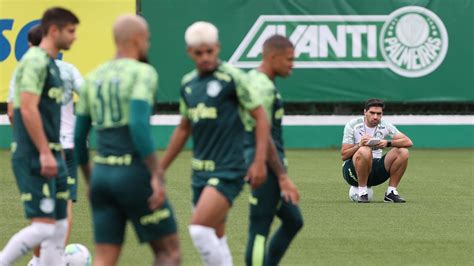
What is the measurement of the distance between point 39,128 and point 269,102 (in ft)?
5.14

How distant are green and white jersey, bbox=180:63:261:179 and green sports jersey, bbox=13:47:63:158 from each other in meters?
1.03

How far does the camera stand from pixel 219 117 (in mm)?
7805

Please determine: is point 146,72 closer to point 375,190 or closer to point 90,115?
point 90,115

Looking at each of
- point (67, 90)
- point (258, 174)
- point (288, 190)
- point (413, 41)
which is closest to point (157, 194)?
point (258, 174)

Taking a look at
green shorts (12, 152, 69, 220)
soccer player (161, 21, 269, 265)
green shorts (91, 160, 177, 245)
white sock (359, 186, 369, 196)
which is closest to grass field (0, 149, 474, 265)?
white sock (359, 186, 369, 196)

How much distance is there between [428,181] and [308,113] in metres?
7.07

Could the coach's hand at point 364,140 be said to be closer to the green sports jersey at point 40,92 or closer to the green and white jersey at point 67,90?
the green and white jersey at point 67,90

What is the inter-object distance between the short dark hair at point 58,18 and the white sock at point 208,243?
1709 millimetres

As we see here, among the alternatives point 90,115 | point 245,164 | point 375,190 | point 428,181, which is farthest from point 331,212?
point 90,115

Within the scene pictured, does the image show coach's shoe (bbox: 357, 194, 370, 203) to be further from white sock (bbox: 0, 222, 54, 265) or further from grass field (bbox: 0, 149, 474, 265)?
white sock (bbox: 0, 222, 54, 265)

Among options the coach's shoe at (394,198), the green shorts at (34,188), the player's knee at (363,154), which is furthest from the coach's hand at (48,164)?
the coach's shoe at (394,198)

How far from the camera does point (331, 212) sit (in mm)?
13922

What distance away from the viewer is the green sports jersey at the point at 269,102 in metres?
8.36

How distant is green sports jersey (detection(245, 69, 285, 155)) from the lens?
8.36 metres
